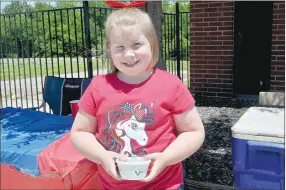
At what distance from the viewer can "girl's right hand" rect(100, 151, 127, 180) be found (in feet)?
4.65

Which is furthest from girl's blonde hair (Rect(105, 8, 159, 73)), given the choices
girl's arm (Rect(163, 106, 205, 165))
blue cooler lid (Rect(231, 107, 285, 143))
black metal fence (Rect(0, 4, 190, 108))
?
black metal fence (Rect(0, 4, 190, 108))

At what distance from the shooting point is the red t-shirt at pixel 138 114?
1.51 meters

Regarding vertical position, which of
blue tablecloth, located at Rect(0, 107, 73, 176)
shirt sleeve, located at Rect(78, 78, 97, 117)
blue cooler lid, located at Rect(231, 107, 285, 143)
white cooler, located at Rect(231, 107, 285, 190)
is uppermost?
shirt sleeve, located at Rect(78, 78, 97, 117)

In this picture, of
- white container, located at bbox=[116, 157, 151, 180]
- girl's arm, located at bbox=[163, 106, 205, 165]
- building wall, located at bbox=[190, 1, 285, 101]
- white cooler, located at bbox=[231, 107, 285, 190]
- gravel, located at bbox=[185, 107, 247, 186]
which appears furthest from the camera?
building wall, located at bbox=[190, 1, 285, 101]

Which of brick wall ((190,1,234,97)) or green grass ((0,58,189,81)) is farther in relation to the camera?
green grass ((0,58,189,81))

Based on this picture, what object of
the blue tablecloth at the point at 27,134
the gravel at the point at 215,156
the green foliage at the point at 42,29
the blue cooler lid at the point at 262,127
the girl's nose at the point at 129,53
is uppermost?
the green foliage at the point at 42,29

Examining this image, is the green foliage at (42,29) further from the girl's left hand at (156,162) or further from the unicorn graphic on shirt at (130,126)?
the girl's left hand at (156,162)

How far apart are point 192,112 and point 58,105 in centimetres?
359

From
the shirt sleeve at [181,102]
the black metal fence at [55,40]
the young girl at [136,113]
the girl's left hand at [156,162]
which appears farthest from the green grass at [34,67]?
the girl's left hand at [156,162]

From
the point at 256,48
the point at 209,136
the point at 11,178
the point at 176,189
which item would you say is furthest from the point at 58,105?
the point at 256,48

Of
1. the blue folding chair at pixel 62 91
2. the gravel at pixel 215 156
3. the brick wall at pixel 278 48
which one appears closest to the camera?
the gravel at pixel 215 156

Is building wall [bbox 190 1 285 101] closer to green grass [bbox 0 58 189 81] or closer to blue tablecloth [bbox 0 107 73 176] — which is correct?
green grass [bbox 0 58 189 81]

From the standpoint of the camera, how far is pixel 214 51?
6.24 metres

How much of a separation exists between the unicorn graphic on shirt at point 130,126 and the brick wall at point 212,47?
488 cm
